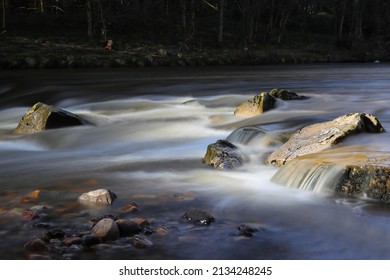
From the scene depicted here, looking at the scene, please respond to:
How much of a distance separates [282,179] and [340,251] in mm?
1874

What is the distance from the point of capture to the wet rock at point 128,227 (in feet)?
14.8

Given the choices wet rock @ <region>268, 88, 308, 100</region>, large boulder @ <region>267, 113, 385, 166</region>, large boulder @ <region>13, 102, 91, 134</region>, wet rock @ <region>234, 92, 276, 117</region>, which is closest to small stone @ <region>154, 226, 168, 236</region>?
large boulder @ <region>267, 113, 385, 166</region>

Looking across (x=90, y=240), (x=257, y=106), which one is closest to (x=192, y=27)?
(x=257, y=106)

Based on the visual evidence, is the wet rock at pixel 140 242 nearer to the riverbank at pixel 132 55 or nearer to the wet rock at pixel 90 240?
the wet rock at pixel 90 240

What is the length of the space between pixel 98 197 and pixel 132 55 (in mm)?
25476

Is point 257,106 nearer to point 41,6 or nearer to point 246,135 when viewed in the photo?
point 246,135

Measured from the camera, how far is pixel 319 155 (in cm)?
623

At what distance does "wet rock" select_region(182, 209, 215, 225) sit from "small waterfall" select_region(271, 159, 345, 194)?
52.6 inches

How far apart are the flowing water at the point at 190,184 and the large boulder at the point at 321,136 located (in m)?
0.16

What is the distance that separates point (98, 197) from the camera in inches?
215
